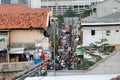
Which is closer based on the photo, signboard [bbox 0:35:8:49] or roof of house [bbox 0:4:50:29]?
signboard [bbox 0:35:8:49]

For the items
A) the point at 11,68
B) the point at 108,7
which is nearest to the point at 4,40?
the point at 11,68

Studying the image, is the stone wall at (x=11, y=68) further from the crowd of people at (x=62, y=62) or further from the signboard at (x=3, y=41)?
the signboard at (x=3, y=41)

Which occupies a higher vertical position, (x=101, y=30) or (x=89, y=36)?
(x=101, y=30)

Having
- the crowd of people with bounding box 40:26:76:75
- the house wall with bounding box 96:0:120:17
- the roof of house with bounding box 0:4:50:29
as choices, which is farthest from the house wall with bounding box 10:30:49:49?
the house wall with bounding box 96:0:120:17

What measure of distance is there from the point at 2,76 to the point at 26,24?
21.8 feet

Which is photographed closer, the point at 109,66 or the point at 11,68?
the point at 109,66

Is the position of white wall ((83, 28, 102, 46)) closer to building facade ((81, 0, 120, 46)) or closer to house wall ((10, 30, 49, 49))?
building facade ((81, 0, 120, 46))

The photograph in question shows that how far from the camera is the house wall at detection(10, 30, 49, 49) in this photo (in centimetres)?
2911

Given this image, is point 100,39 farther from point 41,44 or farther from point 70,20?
point 70,20

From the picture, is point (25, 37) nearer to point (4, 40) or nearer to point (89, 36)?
point (4, 40)

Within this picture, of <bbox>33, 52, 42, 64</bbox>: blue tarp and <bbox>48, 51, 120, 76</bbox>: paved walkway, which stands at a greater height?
<bbox>48, 51, 120, 76</bbox>: paved walkway

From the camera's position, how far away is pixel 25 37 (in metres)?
29.3

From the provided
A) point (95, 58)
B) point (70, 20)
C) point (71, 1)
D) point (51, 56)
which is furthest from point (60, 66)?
point (71, 1)

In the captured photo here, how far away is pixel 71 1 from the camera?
11894 cm
